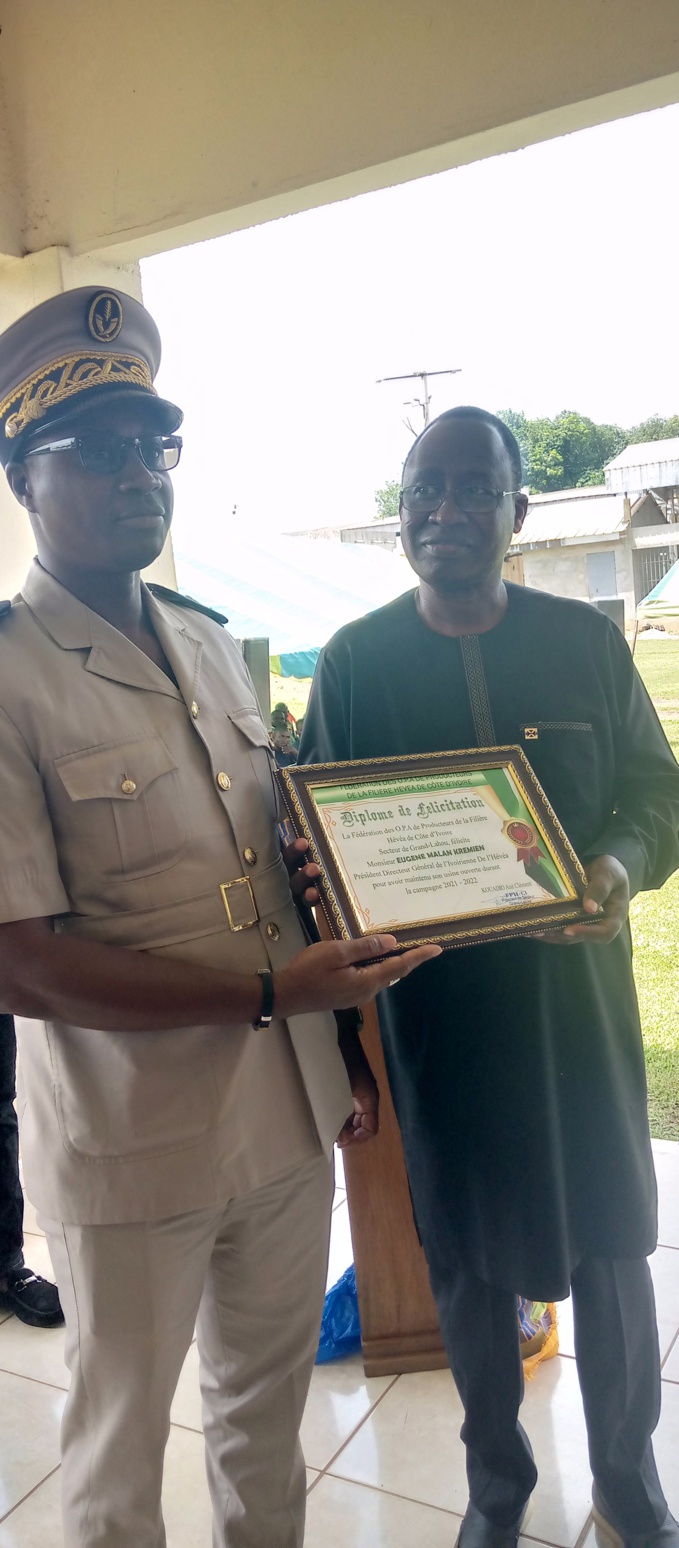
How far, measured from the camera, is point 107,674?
3.88ft

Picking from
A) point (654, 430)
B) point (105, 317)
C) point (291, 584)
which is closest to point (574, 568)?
point (654, 430)

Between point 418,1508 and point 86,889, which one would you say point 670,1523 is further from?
point 86,889

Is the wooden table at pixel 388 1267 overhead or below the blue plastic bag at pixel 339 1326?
overhead

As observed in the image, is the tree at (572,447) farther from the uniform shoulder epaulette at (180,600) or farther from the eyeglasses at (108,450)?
the eyeglasses at (108,450)

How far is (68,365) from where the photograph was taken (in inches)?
47.0

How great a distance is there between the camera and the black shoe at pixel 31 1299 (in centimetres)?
231

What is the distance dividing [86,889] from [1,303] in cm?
216

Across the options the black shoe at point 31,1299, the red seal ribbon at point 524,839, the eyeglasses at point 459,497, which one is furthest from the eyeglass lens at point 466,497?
the black shoe at point 31,1299

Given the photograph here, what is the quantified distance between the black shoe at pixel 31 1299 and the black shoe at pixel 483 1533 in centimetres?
109

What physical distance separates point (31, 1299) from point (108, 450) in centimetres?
204

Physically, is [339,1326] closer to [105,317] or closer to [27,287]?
[105,317]

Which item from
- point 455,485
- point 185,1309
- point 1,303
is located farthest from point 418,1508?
point 1,303

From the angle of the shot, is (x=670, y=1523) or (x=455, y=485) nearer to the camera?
(x=455, y=485)

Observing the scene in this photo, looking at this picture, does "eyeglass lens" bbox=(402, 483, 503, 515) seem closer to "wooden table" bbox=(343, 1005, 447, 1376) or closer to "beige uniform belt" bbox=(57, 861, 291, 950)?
"beige uniform belt" bbox=(57, 861, 291, 950)
